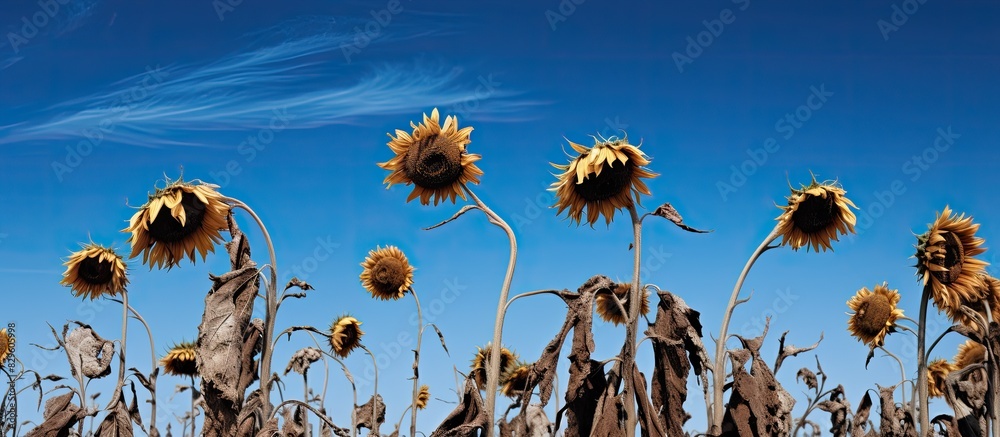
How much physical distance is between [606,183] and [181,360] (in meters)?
7.74

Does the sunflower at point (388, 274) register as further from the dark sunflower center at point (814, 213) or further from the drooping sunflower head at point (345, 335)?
the dark sunflower center at point (814, 213)

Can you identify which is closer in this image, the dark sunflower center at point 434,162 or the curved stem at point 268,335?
the curved stem at point 268,335

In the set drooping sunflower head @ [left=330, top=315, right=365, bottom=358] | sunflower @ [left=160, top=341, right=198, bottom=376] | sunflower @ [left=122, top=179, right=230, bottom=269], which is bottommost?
sunflower @ [left=122, top=179, right=230, bottom=269]

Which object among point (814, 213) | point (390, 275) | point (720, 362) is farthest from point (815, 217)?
point (390, 275)

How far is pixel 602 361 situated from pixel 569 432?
51 centimetres

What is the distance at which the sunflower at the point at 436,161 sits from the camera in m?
6.57

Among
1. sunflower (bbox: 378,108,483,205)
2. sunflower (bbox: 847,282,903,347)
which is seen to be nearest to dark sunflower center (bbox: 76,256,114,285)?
sunflower (bbox: 378,108,483,205)

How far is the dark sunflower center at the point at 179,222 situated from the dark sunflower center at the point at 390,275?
7.40m

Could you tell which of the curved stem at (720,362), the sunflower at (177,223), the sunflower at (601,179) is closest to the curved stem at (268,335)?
the sunflower at (177,223)

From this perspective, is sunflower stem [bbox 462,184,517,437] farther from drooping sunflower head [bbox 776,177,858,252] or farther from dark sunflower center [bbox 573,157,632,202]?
drooping sunflower head [bbox 776,177,858,252]

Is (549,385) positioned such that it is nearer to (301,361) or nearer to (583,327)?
(583,327)

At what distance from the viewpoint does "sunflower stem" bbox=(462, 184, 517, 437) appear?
15.8 ft

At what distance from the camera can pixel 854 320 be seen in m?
10.8

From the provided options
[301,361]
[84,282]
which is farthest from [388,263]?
[84,282]
